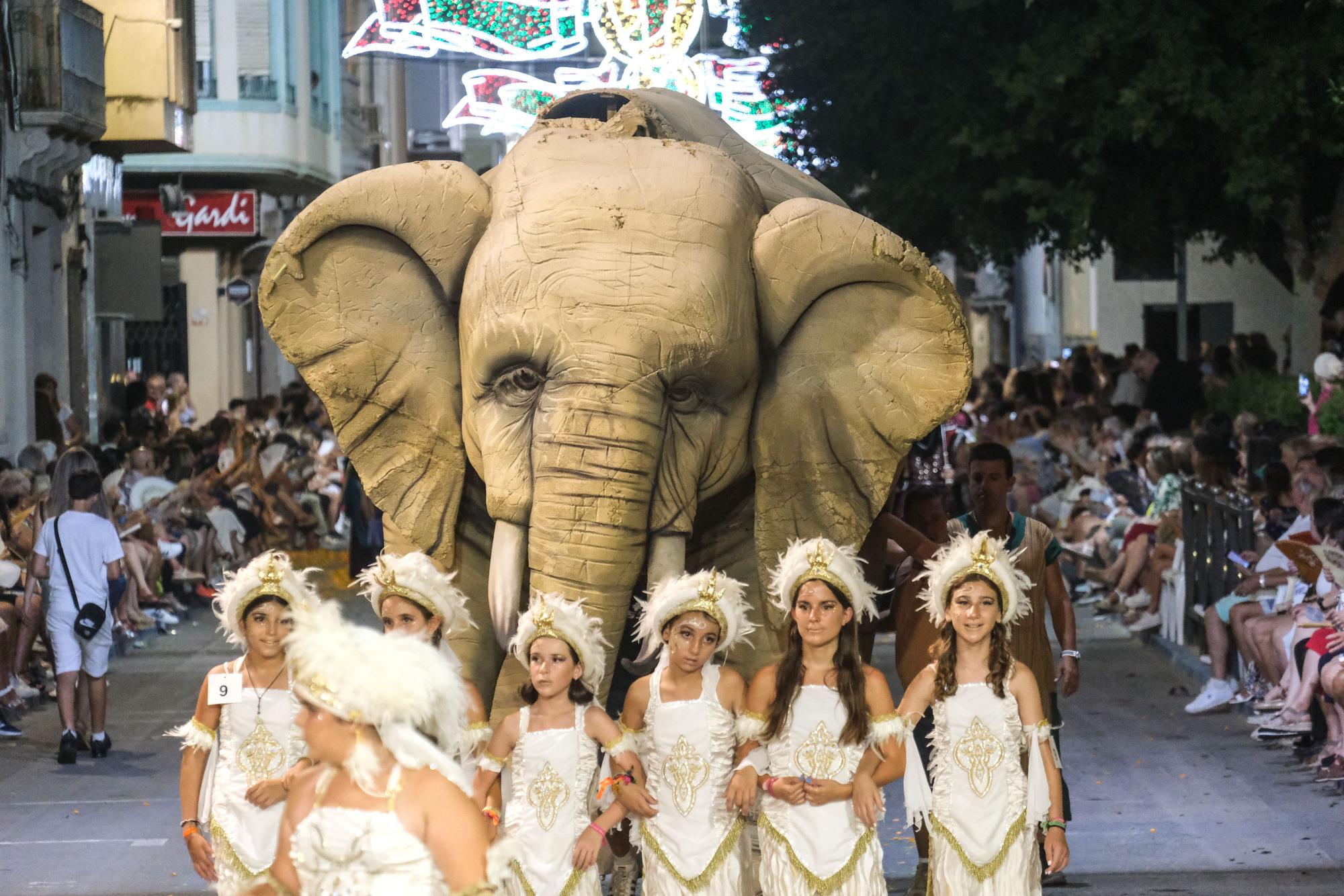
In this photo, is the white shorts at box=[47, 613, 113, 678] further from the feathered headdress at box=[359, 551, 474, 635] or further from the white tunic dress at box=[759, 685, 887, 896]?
the white tunic dress at box=[759, 685, 887, 896]

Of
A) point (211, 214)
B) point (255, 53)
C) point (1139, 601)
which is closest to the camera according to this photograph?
point (1139, 601)

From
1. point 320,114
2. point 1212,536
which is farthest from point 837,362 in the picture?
point 320,114

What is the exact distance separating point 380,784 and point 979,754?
283cm

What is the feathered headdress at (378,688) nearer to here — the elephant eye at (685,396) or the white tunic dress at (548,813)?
the white tunic dress at (548,813)

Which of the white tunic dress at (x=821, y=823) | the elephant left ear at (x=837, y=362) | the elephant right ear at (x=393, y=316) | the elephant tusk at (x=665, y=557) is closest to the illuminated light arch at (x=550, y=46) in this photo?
the elephant right ear at (x=393, y=316)

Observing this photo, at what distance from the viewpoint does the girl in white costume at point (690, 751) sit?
281 inches

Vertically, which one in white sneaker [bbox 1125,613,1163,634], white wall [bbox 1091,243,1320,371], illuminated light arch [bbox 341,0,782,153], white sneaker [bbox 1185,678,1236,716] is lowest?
white sneaker [bbox 1185,678,1236,716]

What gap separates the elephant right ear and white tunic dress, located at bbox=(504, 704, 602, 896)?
52.3 inches

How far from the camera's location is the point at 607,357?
297 inches

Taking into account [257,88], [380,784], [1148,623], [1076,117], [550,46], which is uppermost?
[257,88]

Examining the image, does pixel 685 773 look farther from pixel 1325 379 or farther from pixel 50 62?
pixel 50 62

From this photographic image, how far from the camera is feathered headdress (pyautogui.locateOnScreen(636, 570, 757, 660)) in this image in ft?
23.4

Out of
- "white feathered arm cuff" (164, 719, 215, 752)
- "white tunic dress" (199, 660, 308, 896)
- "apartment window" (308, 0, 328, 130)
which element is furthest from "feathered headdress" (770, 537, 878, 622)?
"apartment window" (308, 0, 328, 130)

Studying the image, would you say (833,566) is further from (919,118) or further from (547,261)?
(919,118)
